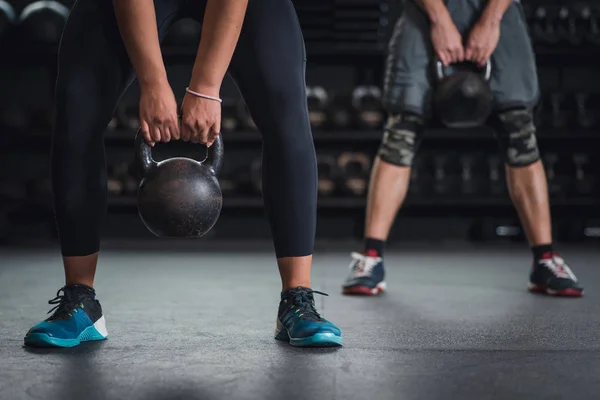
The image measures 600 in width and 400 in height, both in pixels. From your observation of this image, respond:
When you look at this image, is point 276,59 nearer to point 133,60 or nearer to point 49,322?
point 133,60

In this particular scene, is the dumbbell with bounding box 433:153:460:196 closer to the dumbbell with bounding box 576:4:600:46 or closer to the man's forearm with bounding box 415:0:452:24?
the dumbbell with bounding box 576:4:600:46

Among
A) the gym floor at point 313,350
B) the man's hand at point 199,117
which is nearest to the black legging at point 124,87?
the man's hand at point 199,117

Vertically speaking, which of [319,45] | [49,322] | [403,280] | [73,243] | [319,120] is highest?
[319,45]

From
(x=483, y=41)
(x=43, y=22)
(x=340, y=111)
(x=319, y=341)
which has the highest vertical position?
(x=43, y=22)

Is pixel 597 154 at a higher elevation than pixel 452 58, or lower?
lower

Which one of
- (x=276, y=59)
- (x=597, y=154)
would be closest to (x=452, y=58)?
(x=276, y=59)

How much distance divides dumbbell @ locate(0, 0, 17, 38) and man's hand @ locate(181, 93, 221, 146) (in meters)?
3.67

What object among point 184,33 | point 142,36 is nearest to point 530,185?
point 142,36

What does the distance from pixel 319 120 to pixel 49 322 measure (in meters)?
3.45

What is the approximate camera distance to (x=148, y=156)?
147 centimetres

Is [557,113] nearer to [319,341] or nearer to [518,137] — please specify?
[518,137]

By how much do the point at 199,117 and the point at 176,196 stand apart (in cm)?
15

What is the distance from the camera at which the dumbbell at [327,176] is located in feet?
15.5

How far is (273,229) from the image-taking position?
61.2 inches
